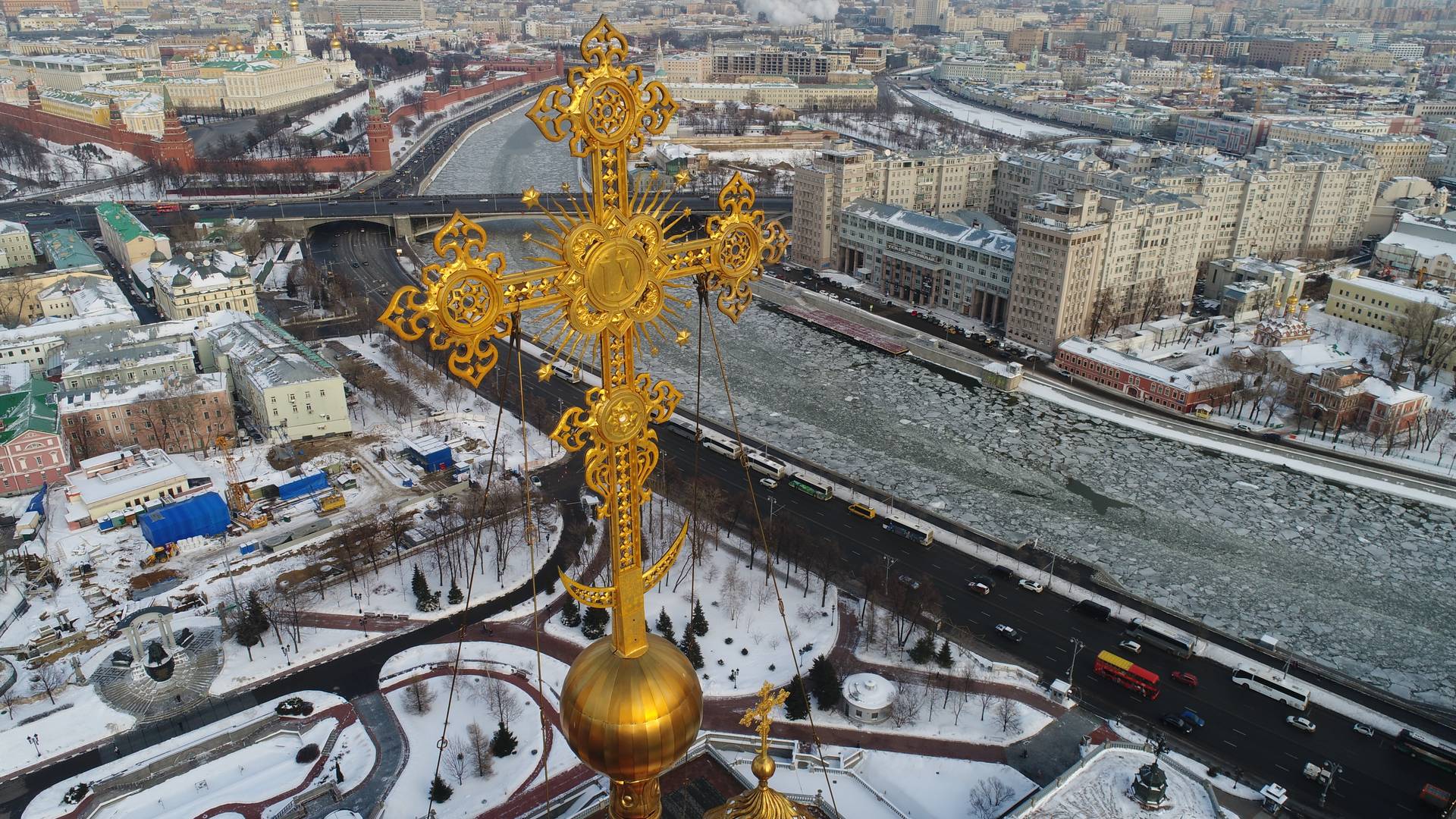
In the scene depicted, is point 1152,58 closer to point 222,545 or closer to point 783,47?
point 783,47

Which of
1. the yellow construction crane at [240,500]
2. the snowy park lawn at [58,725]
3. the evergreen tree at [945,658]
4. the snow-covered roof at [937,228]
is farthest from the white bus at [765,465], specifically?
the snow-covered roof at [937,228]

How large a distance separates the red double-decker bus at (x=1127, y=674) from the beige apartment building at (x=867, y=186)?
46.0 m

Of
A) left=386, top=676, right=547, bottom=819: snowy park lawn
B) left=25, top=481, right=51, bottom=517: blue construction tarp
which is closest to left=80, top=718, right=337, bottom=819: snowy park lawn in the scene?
left=386, top=676, right=547, bottom=819: snowy park lawn

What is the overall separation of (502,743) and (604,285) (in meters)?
22.3

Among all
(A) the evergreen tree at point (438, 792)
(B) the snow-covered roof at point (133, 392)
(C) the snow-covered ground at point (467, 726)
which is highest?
(B) the snow-covered roof at point (133, 392)

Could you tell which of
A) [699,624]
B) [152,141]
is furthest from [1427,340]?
[152,141]

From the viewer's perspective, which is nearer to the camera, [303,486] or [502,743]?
[502,743]

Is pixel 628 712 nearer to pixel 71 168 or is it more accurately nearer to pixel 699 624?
pixel 699 624

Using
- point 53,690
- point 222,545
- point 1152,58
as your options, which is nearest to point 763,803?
point 53,690

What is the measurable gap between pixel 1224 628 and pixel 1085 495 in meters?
9.83

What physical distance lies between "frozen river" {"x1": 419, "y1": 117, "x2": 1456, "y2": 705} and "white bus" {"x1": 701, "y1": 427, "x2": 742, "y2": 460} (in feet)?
5.83

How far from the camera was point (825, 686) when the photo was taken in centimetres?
2825

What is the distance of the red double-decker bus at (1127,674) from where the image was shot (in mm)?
29016

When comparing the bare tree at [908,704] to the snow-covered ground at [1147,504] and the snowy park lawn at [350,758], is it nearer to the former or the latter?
the snow-covered ground at [1147,504]
